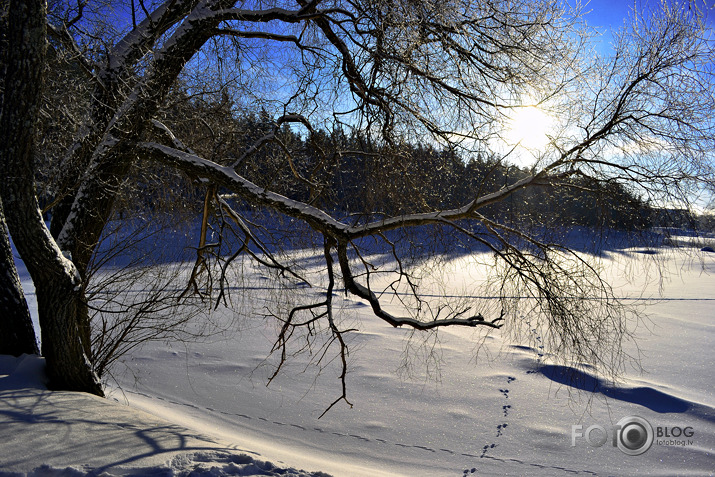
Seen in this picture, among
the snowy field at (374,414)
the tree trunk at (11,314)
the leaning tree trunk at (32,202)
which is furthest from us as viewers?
the tree trunk at (11,314)

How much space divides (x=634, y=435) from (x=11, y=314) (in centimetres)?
642

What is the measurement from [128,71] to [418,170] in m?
2.60

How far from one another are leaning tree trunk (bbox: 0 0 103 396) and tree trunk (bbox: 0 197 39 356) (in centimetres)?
35

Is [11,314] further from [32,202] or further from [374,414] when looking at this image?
[374,414]

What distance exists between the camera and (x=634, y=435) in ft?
18.2

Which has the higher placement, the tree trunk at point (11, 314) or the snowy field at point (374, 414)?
the tree trunk at point (11, 314)

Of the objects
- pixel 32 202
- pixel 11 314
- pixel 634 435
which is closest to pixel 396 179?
pixel 32 202

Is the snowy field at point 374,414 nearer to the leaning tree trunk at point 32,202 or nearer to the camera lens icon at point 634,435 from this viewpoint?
the camera lens icon at point 634,435

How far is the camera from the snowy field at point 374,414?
121 inches

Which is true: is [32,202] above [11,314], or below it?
Answer: above

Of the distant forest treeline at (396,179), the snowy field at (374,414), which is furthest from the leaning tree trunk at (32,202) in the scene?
the distant forest treeline at (396,179)

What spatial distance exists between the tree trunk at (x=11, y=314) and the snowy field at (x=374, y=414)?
175mm

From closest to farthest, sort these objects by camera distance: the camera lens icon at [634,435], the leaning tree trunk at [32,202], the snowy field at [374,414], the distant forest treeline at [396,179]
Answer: the snowy field at [374,414] → the leaning tree trunk at [32,202] → the distant forest treeline at [396,179] → the camera lens icon at [634,435]

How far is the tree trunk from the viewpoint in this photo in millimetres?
4051
